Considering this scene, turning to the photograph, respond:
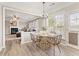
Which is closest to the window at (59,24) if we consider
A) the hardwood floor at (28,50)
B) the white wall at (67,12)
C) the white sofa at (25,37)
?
the white wall at (67,12)

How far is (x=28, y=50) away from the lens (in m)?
3.19

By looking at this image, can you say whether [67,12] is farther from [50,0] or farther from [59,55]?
[59,55]

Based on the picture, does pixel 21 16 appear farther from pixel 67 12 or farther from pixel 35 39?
pixel 67 12

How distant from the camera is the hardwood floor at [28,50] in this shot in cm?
305

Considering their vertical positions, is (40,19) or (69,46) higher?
(40,19)

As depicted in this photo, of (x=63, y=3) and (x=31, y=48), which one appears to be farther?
(x=31, y=48)

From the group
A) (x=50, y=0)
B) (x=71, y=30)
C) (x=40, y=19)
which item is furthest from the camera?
(x=71, y=30)

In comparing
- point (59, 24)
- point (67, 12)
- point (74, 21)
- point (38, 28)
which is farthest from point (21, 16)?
point (74, 21)

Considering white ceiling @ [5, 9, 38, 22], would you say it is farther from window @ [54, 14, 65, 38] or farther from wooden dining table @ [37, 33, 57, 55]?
window @ [54, 14, 65, 38]

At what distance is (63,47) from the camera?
3.25 m

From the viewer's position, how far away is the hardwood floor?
3052 millimetres

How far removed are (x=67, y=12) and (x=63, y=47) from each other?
1132mm

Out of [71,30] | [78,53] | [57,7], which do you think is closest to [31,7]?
[57,7]

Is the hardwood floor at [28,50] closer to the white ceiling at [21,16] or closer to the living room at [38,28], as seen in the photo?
the living room at [38,28]
